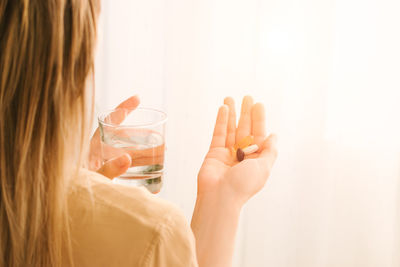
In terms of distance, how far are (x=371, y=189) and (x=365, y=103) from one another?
26 centimetres

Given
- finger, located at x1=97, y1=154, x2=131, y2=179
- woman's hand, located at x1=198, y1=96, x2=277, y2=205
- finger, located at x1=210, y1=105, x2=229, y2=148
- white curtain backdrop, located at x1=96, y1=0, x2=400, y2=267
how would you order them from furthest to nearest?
white curtain backdrop, located at x1=96, y1=0, x2=400, y2=267
finger, located at x1=210, y1=105, x2=229, y2=148
woman's hand, located at x1=198, y1=96, x2=277, y2=205
finger, located at x1=97, y1=154, x2=131, y2=179

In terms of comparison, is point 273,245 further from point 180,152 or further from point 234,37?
point 234,37

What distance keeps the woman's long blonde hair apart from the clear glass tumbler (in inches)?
8.0

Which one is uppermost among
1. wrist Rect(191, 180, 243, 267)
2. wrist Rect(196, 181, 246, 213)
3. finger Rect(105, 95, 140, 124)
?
finger Rect(105, 95, 140, 124)

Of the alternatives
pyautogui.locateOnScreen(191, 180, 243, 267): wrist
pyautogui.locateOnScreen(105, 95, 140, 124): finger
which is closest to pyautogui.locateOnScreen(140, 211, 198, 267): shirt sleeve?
pyautogui.locateOnScreen(191, 180, 243, 267): wrist

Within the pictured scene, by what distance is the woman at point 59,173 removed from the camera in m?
0.47

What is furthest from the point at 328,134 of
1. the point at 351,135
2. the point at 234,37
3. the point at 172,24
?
the point at 172,24

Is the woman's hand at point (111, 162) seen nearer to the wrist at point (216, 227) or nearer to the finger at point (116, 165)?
the finger at point (116, 165)

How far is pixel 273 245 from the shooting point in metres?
1.56

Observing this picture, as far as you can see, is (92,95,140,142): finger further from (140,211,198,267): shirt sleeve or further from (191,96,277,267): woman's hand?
(140,211,198,267): shirt sleeve

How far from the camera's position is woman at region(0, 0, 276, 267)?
470 millimetres

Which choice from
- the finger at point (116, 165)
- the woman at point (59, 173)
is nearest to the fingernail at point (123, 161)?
the finger at point (116, 165)

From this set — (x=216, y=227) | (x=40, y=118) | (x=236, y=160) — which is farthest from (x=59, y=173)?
(x=236, y=160)

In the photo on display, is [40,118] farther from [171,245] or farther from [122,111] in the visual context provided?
[122,111]
